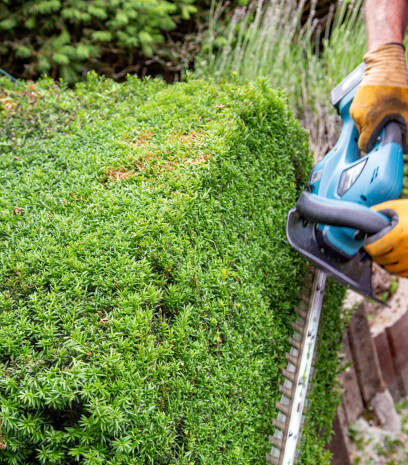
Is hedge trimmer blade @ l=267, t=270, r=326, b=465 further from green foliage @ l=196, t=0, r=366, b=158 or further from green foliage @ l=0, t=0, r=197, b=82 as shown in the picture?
green foliage @ l=0, t=0, r=197, b=82

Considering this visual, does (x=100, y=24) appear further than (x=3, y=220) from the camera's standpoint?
Yes

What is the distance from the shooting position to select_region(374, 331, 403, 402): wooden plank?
421 cm

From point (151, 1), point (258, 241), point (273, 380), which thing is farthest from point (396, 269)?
point (151, 1)

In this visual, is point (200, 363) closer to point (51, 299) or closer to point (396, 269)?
point (51, 299)

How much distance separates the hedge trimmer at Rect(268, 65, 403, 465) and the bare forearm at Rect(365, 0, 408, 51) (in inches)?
11.3

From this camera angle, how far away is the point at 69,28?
13.0ft

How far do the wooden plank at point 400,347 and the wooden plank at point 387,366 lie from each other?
0.09 ft

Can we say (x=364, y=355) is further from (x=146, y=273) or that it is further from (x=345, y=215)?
(x=146, y=273)

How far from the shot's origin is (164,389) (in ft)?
4.98

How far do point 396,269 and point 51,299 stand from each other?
4.56 feet

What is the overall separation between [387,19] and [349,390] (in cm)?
297

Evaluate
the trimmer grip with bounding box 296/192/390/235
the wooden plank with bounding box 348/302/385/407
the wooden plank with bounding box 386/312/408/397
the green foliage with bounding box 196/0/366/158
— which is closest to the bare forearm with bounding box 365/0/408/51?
the trimmer grip with bounding box 296/192/390/235

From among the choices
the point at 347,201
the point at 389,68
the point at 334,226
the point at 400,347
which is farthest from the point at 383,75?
the point at 400,347

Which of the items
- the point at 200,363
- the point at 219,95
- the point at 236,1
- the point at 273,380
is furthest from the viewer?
the point at 236,1
